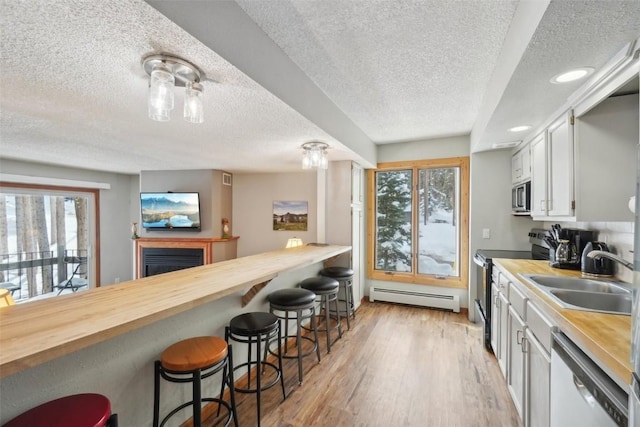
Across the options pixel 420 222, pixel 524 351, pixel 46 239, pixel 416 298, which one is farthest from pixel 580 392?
pixel 46 239

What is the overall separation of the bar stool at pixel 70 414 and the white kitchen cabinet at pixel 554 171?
269 centimetres

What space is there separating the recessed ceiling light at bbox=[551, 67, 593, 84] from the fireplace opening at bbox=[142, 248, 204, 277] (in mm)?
4725

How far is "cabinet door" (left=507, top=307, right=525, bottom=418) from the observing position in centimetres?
177

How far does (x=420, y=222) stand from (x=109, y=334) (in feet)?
13.1

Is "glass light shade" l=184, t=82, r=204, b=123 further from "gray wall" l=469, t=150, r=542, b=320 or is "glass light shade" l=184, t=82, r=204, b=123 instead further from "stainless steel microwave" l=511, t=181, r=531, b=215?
"gray wall" l=469, t=150, r=542, b=320

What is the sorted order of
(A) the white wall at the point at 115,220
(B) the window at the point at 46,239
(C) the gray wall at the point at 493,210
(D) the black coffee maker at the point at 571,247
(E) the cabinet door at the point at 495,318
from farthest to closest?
(A) the white wall at the point at 115,220, (B) the window at the point at 46,239, (C) the gray wall at the point at 493,210, (E) the cabinet door at the point at 495,318, (D) the black coffee maker at the point at 571,247

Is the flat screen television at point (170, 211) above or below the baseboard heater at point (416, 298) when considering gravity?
above

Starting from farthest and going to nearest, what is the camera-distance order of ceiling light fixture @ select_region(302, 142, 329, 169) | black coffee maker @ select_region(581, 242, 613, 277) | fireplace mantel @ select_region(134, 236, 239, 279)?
fireplace mantel @ select_region(134, 236, 239, 279)
ceiling light fixture @ select_region(302, 142, 329, 169)
black coffee maker @ select_region(581, 242, 613, 277)

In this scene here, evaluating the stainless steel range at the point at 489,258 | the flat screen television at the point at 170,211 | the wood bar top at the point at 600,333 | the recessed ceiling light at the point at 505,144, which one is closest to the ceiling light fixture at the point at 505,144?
the recessed ceiling light at the point at 505,144

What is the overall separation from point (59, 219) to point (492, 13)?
6320 millimetres

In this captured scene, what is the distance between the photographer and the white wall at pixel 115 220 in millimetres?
5109

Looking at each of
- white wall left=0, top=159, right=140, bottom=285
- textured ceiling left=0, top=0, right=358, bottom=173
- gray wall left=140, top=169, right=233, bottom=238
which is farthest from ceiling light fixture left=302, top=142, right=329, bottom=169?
white wall left=0, top=159, right=140, bottom=285

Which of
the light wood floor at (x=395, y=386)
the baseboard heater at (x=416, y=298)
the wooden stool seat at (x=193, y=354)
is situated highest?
the wooden stool seat at (x=193, y=354)

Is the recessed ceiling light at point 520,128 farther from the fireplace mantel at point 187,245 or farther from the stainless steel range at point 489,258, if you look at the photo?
the fireplace mantel at point 187,245
